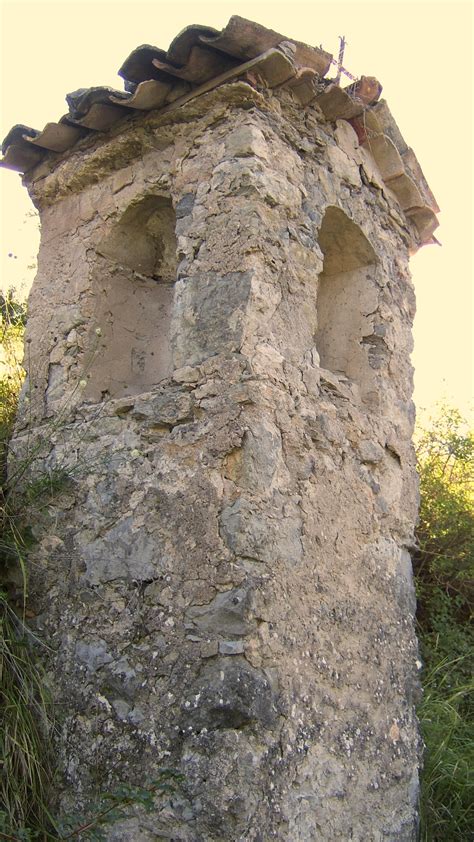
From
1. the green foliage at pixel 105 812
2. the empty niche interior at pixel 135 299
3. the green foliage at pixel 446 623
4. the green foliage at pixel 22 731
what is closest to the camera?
the green foliage at pixel 105 812

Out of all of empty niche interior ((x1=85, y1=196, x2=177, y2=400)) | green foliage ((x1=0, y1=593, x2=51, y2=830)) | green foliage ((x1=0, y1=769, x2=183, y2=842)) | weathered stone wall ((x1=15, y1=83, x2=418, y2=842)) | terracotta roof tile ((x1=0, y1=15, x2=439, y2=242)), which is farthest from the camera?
empty niche interior ((x1=85, y1=196, x2=177, y2=400))

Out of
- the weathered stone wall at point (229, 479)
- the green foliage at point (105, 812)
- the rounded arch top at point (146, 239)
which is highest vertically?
the rounded arch top at point (146, 239)

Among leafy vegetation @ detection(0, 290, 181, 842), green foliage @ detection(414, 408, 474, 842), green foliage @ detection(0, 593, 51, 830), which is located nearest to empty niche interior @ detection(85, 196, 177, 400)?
leafy vegetation @ detection(0, 290, 181, 842)

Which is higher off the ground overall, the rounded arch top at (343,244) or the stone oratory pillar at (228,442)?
the rounded arch top at (343,244)

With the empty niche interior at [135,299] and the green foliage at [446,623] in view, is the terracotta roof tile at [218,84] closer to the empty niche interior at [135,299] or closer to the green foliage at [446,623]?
the empty niche interior at [135,299]

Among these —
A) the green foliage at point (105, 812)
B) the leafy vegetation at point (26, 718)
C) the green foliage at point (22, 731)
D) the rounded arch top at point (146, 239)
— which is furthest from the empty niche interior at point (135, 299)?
the green foliage at point (105, 812)

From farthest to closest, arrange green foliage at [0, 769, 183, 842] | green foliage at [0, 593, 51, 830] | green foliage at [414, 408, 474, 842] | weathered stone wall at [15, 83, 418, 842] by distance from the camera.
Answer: green foliage at [414, 408, 474, 842] < green foliage at [0, 593, 51, 830] < weathered stone wall at [15, 83, 418, 842] < green foliage at [0, 769, 183, 842]

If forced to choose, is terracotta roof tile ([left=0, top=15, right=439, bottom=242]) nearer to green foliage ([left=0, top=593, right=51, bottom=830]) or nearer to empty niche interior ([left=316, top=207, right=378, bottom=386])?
empty niche interior ([left=316, top=207, right=378, bottom=386])

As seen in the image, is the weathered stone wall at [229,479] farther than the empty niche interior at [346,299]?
No

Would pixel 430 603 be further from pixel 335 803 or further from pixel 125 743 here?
pixel 125 743

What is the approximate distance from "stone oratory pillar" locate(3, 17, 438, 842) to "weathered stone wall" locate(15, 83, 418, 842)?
0.01 m

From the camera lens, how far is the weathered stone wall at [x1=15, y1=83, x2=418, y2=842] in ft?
9.57

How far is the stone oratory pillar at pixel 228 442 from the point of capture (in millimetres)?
2934

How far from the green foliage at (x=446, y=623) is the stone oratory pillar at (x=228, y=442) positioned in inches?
26.3
